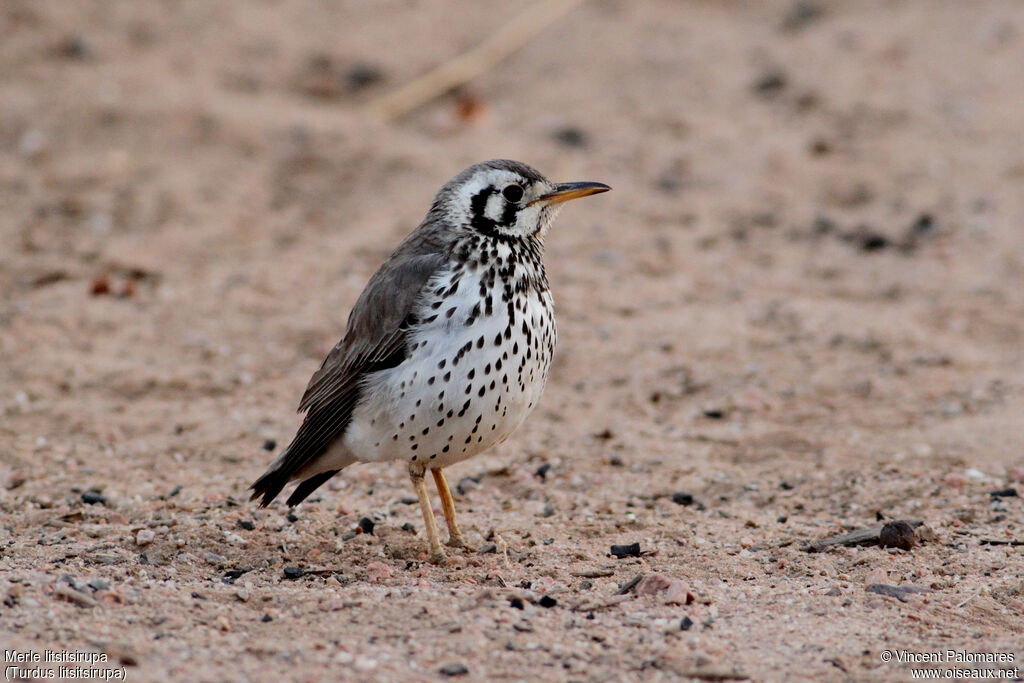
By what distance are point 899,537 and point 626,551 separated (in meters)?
1.20

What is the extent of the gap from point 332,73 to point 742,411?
676cm

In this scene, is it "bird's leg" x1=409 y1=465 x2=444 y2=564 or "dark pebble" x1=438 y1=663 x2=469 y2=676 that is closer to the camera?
"dark pebble" x1=438 y1=663 x2=469 y2=676

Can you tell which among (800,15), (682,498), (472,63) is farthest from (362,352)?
(800,15)

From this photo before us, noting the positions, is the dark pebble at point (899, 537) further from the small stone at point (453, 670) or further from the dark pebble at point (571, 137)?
the dark pebble at point (571, 137)

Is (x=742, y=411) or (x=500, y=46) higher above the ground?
(x=500, y=46)

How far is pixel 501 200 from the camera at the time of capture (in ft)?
19.2

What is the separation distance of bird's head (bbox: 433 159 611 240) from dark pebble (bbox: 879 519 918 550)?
79.3 inches

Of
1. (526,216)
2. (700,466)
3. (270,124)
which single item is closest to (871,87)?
(270,124)

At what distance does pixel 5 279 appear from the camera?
958 cm

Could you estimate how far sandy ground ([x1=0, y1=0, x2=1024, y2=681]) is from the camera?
4758 mm

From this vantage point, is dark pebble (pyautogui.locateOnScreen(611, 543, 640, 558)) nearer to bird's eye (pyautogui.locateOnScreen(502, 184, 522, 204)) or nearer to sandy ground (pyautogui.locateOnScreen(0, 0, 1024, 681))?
sandy ground (pyautogui.locateOnScreen(0, 0, 1024, 681))

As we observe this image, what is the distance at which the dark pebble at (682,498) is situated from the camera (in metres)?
6.43

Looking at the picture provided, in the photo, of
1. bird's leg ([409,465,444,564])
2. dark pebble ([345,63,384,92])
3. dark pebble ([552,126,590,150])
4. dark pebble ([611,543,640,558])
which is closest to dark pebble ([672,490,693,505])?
dark pebble ([611,543,640,558])

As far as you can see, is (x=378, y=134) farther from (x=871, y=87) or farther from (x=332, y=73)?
(x=871, y=87)
